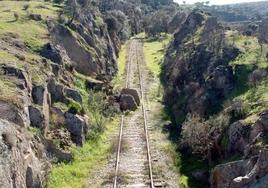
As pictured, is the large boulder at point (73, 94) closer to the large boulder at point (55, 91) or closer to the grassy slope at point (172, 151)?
the large boulder at point (55, 91)

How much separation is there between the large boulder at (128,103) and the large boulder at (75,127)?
12280 mm

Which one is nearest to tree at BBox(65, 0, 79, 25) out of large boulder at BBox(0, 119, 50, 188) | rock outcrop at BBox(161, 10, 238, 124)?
rock outcrop at BBox(161, 10, 238, 124)

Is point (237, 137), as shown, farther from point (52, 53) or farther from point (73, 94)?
point (52, 53)

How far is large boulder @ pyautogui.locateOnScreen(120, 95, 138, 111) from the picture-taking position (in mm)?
50094

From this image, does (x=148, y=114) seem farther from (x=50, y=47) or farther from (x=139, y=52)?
(x=139, y=52)

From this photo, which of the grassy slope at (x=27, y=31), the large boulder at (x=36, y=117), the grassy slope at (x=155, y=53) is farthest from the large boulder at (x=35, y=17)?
the large boulder at (x=36, y=117)

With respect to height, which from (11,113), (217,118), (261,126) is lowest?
(217,118)

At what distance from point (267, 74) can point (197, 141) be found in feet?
31.3

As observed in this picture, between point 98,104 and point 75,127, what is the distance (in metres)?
8.39

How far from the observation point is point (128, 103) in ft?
165

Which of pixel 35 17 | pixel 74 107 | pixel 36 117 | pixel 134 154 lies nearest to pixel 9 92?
pixel 36 117

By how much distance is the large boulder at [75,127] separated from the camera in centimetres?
3678

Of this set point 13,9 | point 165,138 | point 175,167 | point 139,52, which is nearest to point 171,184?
point 175,167

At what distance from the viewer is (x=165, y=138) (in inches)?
1555
